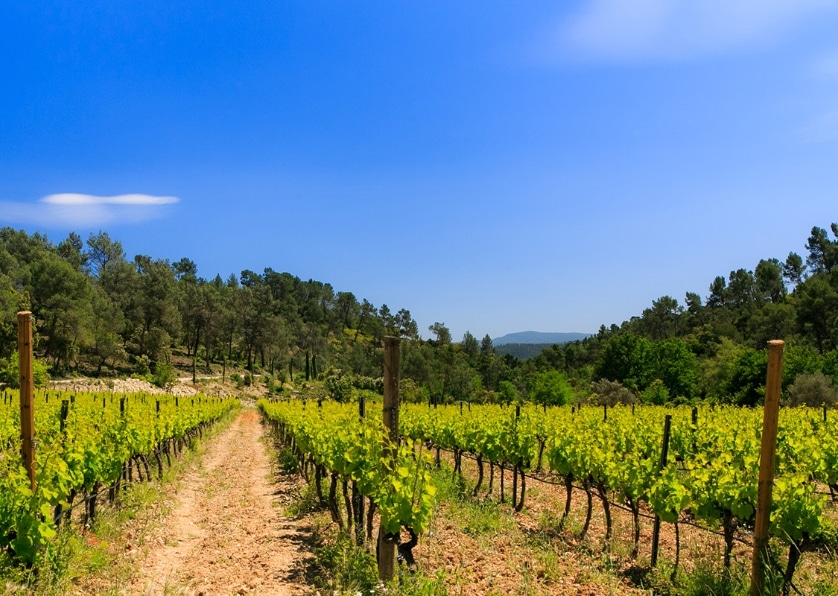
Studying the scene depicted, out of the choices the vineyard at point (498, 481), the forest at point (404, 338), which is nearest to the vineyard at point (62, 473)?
the vineyard at point (498, 481)

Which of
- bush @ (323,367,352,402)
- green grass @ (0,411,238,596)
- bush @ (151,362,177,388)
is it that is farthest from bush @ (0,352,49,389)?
green grass @ (0,411,238,596)

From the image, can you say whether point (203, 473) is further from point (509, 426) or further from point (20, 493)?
point (20, 493)

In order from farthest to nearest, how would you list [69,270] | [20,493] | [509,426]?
[69,270]
[509,426]
[20,493]

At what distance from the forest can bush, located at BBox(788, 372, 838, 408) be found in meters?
0.07

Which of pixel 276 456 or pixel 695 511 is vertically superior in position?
pixel 695 511

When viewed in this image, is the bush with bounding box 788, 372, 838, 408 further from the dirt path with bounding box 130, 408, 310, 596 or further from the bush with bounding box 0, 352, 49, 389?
the bush with bounding box 0, 352, 49, 389

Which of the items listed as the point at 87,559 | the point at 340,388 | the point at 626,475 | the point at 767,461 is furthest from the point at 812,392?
the point at 340,388

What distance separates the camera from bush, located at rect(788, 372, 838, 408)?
103 feet

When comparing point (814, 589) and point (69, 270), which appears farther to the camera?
point (69, 270)

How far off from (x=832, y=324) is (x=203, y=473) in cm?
5730

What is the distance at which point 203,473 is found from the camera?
14.4m

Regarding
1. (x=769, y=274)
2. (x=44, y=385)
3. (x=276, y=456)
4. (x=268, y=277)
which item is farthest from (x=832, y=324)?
(x=268, y=277)

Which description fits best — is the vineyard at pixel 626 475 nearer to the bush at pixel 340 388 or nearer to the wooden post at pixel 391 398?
the wooden post at pixel 391 398

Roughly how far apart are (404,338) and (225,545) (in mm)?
69747
